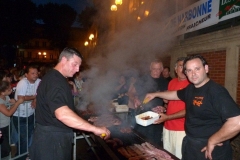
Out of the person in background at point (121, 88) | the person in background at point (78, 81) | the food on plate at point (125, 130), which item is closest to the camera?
the food on plate at point (125, 130)

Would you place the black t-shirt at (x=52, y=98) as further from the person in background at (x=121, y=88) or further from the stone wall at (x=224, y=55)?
the person in background at (x=121, y=88)

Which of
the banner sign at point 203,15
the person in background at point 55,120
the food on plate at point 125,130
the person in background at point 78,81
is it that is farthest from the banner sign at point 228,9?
the person in background at point 78,81

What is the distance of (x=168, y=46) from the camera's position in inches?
384

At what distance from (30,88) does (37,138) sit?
278 centimetres

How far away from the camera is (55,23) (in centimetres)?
3862

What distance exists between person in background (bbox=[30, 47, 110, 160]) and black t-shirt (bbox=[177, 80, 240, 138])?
4.53 ft

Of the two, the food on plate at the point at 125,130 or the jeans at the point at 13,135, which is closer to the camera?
the food on plate at the point at 125,130

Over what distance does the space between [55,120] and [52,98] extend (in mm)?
445

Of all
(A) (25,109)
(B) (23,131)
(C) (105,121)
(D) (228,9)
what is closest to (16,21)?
(A) (25,109)

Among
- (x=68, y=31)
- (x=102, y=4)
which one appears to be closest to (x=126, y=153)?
(x=102, y=4)

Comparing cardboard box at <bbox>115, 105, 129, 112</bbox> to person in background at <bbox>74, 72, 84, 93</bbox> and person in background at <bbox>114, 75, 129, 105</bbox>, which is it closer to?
person in background at <bbox>114, 75, 129, 105</bbox>

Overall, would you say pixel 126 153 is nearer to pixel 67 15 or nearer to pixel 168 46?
pixel 168 46

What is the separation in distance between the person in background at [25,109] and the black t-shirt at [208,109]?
13.5ft

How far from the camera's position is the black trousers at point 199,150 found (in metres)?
2.75
